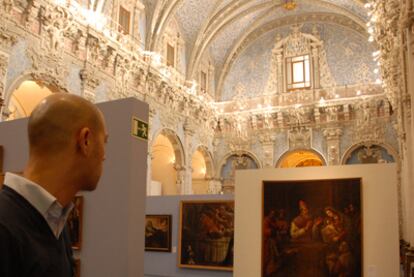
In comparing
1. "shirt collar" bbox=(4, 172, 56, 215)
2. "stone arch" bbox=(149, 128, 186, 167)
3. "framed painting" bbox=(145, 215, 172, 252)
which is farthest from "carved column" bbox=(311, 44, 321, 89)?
"shirt collar" bbox=(4, 172, 56, 215)

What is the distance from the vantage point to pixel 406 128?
438 inches

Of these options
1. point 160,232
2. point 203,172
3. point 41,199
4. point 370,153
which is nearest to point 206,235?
point 160,232

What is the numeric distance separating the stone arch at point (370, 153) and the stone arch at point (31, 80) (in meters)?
11.7

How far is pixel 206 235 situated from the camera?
35.3 ft

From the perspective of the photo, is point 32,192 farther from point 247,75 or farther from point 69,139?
point 247,75

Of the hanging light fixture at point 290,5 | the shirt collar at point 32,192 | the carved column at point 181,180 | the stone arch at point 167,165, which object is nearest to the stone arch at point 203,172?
the stone arch at point 167,165

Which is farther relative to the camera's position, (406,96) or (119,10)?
(119,10)

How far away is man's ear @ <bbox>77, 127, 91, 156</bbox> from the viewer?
6.03 ft

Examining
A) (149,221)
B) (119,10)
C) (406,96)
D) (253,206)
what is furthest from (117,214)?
(119,10)

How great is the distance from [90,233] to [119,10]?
11899 mm

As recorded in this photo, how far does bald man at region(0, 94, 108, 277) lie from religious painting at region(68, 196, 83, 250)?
3.15 meters

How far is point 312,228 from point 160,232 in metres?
4.83

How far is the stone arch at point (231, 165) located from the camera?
21.0 metres

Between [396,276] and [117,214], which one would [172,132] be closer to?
[396,276]
